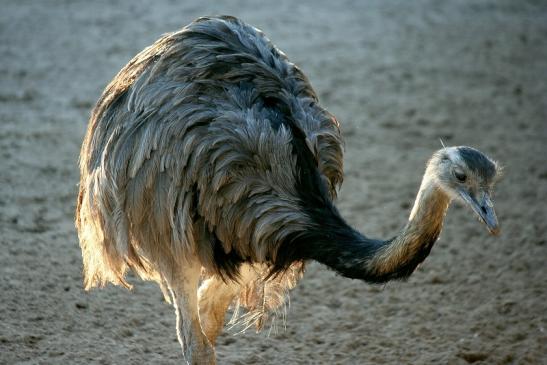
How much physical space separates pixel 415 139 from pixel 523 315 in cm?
265

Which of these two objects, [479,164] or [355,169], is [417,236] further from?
[355,169]

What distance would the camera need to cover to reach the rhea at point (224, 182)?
373cm

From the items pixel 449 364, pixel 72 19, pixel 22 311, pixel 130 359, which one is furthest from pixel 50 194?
pixel 72 19

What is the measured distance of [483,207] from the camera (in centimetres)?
357

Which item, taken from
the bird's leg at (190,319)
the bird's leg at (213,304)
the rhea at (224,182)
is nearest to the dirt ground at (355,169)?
the bird's leg at (213,304)

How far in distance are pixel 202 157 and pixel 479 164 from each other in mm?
1109

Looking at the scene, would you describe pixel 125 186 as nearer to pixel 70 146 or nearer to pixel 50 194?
pixel 50 194

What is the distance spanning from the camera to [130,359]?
4.61m

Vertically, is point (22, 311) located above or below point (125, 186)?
below

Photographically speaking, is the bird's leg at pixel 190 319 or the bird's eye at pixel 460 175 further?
the bird's leg at pixel 190 319

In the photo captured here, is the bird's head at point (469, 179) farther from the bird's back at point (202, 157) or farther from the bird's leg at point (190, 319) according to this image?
the bird's leg at point (190, 319)

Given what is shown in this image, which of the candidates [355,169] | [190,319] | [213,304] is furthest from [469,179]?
[355,169]

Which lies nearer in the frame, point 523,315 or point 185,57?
point 185,57

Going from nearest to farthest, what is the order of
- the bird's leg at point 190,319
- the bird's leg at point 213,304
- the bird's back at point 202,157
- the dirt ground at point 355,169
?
1. the bird's back at point 202,157
2. the bird's leg at point 190,319
3. the bird's leg at point 213,304
4. the dirt ground at point 355,169
